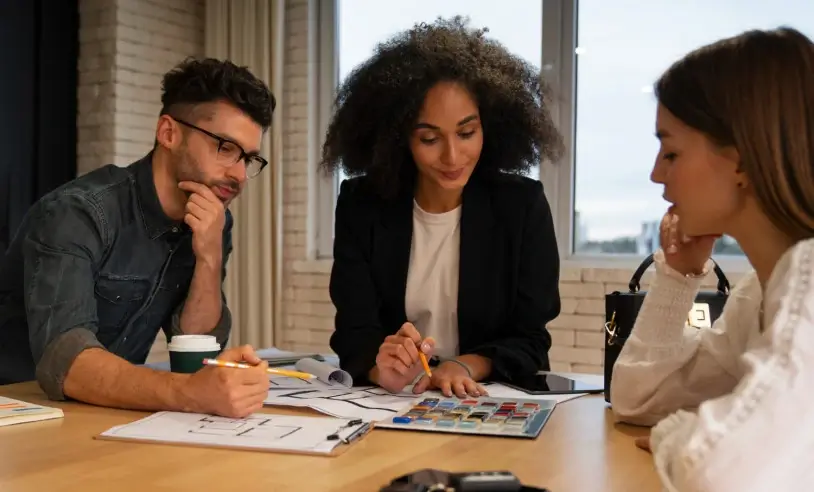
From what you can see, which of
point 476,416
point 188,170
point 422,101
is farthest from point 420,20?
point 476,416

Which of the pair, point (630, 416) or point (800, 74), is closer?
point (800, 74)

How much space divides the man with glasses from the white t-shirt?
18.4 inches

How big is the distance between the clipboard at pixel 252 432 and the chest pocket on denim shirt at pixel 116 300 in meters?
0.55

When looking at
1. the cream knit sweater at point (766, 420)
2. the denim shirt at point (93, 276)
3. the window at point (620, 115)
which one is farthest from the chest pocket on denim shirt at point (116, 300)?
the window at point (620, 115)

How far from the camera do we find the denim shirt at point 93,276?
165cm

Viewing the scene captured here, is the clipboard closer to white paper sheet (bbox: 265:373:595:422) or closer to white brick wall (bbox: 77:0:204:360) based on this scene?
white paper sheet (bbox: 265:373:595:422)

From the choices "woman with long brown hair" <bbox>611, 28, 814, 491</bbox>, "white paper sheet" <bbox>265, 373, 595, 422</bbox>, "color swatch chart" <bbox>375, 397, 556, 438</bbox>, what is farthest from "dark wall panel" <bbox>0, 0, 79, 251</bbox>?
"woman with long brown hair" <bbox>611, 28, 814, 491</bbox>

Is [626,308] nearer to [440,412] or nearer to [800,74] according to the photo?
[440,412]

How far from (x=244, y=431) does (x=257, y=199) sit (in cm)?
305

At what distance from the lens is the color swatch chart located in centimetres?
137

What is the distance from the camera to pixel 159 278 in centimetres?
204

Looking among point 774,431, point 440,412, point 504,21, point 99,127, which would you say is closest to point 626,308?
point 440,412

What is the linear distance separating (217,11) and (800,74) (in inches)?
149

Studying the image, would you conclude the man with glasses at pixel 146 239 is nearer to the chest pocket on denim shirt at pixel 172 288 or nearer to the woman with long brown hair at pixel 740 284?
the chest pocket on denim shirt at pixel 172 288
